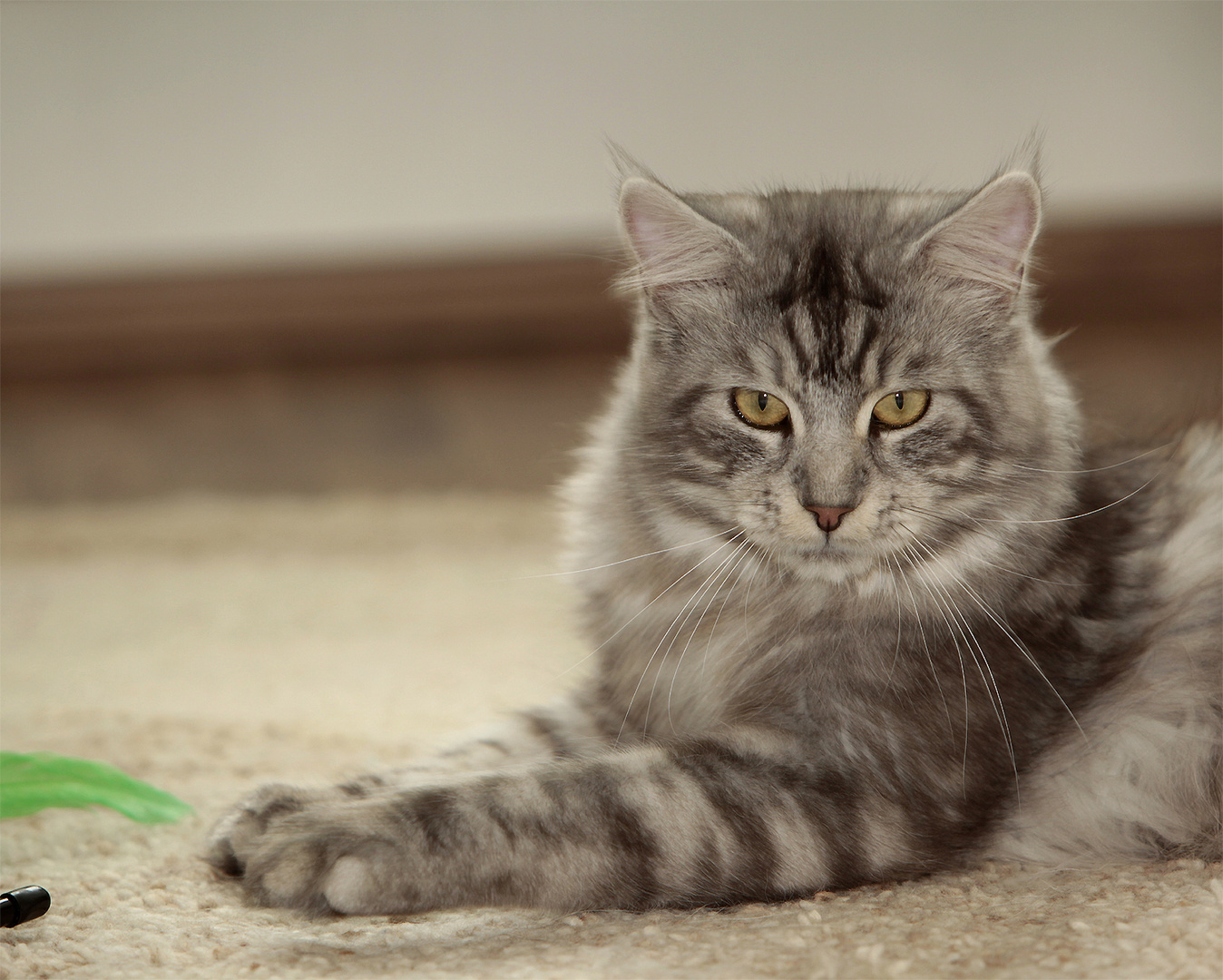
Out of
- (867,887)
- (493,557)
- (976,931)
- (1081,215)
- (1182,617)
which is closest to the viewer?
(976,931)

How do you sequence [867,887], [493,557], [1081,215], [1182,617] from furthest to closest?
[1081,215], [493,557], [1182,617], [867,887]

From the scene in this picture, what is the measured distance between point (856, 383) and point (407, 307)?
2475 millimetres

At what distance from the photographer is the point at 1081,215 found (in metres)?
3.31

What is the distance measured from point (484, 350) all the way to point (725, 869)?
2669 millimetres

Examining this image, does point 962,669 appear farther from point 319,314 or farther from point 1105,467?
point 319,314

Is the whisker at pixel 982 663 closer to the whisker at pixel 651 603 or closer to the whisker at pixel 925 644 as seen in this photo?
the whisker at pixel 925 644

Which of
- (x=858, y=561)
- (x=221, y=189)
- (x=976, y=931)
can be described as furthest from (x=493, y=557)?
(x=976, y=931)

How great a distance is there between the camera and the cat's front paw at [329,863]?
3.08ft

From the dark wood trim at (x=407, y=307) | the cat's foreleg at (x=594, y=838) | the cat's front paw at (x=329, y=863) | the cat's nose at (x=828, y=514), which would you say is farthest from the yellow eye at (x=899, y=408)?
the dark wood trim at (x=407, y=307)

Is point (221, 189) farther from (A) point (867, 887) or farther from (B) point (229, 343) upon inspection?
(A) point (867, 887)

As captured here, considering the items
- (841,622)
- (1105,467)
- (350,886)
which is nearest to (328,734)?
(350,886)

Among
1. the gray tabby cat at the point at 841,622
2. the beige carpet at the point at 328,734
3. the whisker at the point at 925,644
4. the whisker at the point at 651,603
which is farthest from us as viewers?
the whisker at the point at 651,603

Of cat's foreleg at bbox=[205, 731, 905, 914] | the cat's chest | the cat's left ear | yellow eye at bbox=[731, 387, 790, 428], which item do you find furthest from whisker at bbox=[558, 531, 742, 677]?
the cat's left ear

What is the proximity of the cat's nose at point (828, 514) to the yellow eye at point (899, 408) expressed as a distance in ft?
0.37
